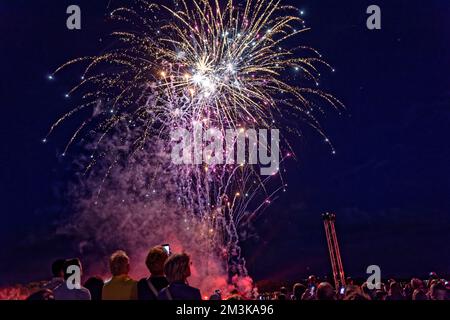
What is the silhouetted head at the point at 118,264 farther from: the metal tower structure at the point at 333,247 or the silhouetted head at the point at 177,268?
the metal tower structure at the point at 333,247

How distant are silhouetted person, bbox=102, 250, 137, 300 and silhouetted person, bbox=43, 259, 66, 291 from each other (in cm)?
67

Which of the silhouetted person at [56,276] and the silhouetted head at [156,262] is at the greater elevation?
the silhouetted head at [156,262]

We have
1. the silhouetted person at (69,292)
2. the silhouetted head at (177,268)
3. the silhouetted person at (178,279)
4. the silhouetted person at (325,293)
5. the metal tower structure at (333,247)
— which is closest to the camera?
the silhouetted person at (178,279)

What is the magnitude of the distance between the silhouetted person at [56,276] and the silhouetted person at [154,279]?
3.84ft

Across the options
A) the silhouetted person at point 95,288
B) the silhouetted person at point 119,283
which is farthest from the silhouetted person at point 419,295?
the silhouetted person at point 95,288

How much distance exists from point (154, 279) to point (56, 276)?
1.43 meters

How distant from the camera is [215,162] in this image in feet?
64.0

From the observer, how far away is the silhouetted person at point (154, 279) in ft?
18.3

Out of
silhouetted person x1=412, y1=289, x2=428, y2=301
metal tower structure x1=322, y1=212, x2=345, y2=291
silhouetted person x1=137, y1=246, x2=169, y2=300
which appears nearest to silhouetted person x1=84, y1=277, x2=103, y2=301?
silhouetted person x1=137, y1=246, x2=169, y2=300

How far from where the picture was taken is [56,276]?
6.27 meters

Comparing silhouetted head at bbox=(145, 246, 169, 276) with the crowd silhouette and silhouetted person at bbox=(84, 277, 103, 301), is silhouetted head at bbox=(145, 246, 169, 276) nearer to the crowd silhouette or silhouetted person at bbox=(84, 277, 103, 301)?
the crowd silhouette

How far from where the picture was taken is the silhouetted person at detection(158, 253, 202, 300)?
508 cm
